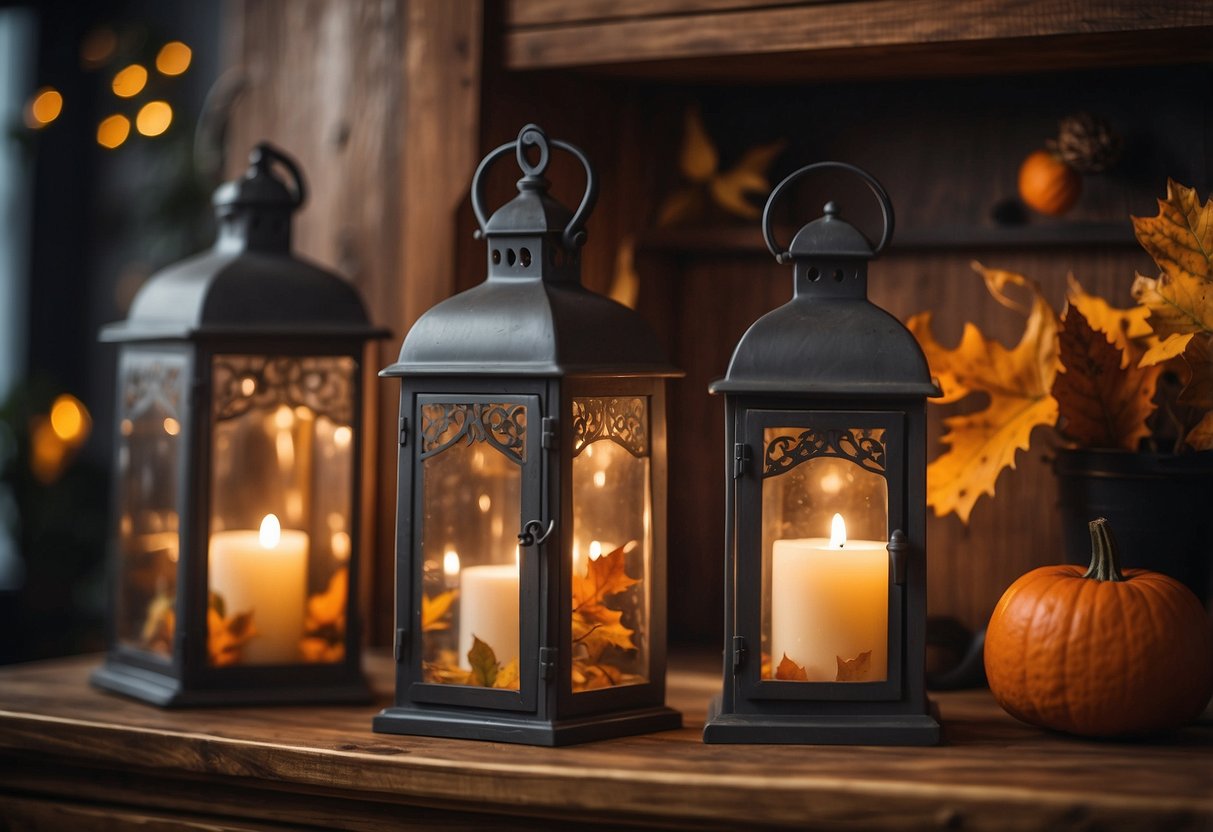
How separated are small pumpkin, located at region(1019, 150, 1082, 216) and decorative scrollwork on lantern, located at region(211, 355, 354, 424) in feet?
2.47

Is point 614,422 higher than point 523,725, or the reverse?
point 614,422

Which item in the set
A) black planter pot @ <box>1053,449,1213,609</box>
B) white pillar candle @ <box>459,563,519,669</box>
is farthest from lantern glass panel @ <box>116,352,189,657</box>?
black planter pot @ <box>1053,449,1213,609</box>

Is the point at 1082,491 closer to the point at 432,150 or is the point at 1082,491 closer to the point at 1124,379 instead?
the point at 1124,379

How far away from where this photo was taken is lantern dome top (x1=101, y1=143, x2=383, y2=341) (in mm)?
1331

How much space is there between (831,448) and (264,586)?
23.6 inches

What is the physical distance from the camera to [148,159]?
2170mm

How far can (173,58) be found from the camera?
211 cm

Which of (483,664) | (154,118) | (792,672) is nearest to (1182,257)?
(792,672)

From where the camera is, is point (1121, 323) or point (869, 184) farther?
point (1121, 323)

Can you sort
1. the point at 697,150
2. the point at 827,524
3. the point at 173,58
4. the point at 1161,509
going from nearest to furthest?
the point at 827,524
the point at 1161,509
the point at 697,150
the point at 173,58

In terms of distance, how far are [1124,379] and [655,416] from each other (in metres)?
0.46

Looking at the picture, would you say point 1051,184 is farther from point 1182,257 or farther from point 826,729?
point 826,729

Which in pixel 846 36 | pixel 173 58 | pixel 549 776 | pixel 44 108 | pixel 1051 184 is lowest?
pixel 549 776

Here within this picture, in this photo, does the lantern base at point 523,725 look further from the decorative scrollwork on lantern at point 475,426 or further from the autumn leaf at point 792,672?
the decorative scrollwork on lantern at point 475,426
